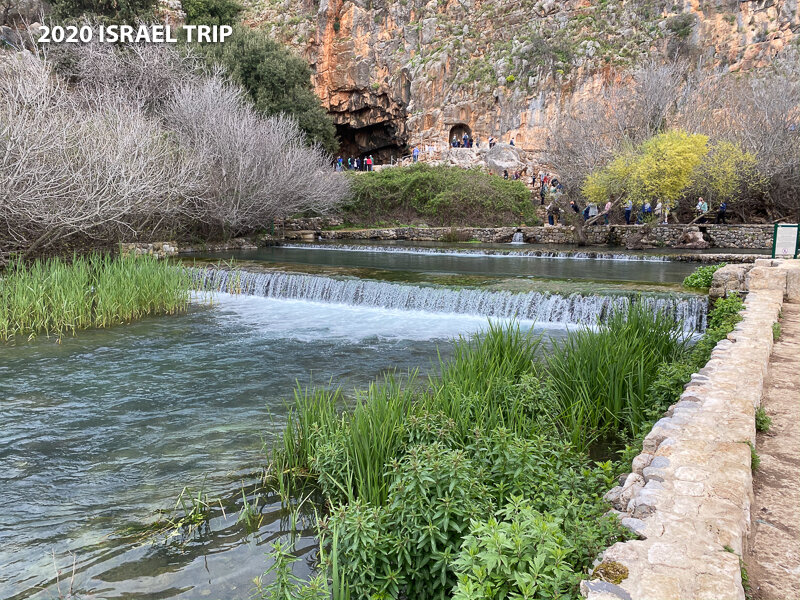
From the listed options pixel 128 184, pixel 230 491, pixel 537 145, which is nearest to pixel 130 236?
pixel 128 184

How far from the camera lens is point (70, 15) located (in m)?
27.1

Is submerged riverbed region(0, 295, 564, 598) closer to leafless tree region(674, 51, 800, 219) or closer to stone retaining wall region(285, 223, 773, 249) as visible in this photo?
stone retaining wall region(285, 223, 773, 249)

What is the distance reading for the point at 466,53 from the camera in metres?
44.5

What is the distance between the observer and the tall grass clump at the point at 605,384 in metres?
4.43

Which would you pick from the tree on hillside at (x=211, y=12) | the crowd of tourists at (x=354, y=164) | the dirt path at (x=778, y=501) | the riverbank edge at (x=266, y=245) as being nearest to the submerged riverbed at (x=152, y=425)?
the dirt path at (x=778, y=501)

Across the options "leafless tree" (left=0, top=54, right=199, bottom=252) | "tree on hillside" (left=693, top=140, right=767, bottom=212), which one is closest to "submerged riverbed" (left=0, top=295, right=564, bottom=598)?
"leafless tree" (left=0, top=54, right=199, bottom=252)

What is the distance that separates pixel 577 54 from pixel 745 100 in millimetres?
17376

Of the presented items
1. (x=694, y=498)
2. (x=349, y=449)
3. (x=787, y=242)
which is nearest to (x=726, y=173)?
(x=787, y=242)

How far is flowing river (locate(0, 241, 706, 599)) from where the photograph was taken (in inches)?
128

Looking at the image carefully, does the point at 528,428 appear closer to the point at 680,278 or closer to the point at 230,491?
the point at 230,491

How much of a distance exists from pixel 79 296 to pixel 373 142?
41.1 m

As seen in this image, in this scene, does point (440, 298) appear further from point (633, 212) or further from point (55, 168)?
point (633, 212)

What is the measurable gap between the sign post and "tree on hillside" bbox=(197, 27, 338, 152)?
2219 centimetres

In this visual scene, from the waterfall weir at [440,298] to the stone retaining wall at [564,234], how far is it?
40.0 ft
